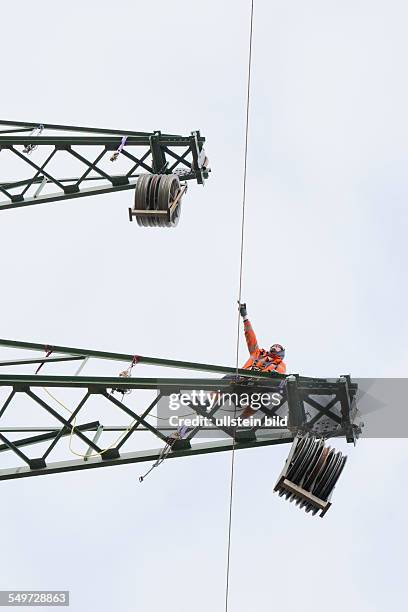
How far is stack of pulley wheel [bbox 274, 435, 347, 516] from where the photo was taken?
15398 millimetres

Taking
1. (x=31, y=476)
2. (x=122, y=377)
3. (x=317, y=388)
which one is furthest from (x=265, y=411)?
(x=31, y=476)

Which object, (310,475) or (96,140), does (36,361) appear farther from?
(310,475)

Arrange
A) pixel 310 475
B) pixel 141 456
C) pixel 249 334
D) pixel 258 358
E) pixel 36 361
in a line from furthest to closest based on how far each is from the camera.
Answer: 1. pixel 249 334
2. pixel 258 358
3. pixel 36 361
4. pixel 141 456
5. pixel 310 475

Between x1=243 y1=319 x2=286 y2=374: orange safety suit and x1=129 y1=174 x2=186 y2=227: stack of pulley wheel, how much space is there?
453cm

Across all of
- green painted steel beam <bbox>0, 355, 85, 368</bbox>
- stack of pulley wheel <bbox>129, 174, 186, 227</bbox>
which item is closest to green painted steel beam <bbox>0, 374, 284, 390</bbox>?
green painted steel beam <bbox>0, 355, 85, 368</bbox>

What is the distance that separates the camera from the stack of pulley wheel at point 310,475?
15398 mm

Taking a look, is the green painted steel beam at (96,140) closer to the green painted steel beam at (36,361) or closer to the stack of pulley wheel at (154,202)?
the stack of pulley wheel at (154,202)

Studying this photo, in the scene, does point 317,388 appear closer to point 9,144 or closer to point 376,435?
point 376,435

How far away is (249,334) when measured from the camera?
76.8ft

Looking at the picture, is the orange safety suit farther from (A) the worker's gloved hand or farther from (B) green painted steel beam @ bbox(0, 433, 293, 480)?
(B) green painted steel beam @ bbox(0, 433, 293, 480)

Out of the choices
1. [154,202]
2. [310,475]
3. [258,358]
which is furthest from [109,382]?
[258,358]

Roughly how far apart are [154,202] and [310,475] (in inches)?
209

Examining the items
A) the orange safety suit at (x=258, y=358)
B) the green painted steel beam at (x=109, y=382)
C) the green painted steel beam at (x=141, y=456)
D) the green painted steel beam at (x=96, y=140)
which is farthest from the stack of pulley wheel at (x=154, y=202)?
the orange safety suit at (x=258, y=358)

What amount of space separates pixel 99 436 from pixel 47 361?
1.66 metres
